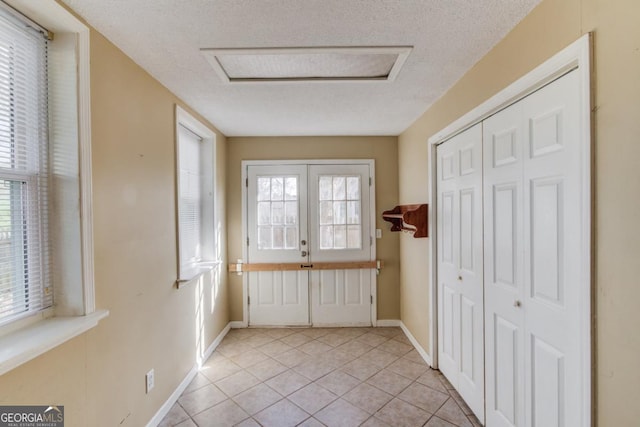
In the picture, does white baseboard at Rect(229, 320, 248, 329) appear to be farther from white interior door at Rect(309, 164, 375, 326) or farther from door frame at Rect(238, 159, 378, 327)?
white interior door at Rect(309, 164, 375, 326)

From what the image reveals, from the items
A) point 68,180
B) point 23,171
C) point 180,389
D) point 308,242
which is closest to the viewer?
point 23,171

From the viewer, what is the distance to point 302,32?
150cm

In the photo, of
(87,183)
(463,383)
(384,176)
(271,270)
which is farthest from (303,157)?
(463,383)

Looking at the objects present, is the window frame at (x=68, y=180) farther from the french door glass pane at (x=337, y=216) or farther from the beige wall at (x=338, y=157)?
the french door glass pane at (x=337, y=216)

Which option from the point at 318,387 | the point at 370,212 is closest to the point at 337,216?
the point at 370,212

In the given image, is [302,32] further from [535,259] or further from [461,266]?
[461,266]

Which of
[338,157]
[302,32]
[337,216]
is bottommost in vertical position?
[337,216]

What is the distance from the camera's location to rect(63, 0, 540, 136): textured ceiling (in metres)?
1.32

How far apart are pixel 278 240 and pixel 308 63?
2.27 metres

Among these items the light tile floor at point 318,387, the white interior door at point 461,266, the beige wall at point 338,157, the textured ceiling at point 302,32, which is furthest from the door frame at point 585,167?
the beige wall at point 338,157

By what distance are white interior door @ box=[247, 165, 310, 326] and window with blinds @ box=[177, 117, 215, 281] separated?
0.59m

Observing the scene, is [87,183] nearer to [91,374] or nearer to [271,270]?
[91,374]

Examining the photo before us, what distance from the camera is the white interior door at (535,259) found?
3.94 ft

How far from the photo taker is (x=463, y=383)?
7.12ft
